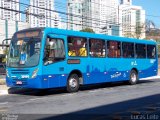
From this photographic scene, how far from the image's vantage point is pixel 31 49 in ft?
55.0

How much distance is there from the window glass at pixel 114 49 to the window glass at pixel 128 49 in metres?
0.62

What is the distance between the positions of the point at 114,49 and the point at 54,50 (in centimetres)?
577

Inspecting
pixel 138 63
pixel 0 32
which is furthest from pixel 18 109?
pixel 0 32

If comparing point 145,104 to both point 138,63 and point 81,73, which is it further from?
point 138,63

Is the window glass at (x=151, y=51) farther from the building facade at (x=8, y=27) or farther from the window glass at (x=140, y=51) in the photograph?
the building facade at (x=8, y=27)

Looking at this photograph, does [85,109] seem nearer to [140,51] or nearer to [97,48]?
[97,48]

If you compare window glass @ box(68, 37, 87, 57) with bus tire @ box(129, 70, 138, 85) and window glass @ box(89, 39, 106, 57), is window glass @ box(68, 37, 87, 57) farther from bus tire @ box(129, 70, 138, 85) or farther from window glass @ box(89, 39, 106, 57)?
bus tire @ box(129, 70, 138, 85)

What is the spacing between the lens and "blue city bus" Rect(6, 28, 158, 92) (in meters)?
16.6

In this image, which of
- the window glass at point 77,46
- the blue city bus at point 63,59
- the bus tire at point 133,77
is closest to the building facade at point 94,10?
the bus tire at point 133,77

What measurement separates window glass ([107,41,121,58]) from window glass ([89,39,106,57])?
563 millimetres

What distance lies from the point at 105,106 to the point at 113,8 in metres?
32.4

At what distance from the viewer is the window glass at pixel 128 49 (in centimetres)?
2306

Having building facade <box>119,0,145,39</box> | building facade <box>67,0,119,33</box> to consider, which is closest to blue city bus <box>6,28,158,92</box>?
building facade <box>67,0,119,33</box>

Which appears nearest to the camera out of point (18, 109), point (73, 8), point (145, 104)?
point (18, 109)
